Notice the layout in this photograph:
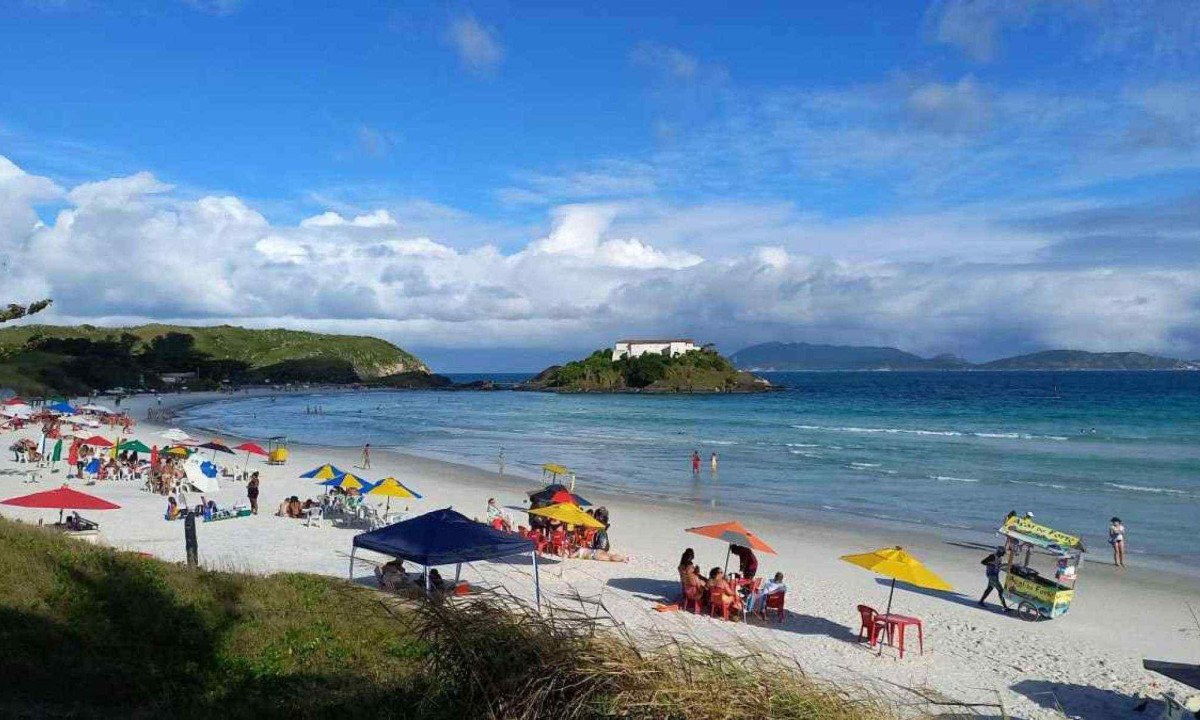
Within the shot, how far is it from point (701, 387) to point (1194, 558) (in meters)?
108

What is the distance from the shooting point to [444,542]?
1146 cm

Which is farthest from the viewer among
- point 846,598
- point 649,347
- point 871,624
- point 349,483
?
point 649,347

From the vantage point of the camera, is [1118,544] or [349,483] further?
[349,483]

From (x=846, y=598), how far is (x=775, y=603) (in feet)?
7.56

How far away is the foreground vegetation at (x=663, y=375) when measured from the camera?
Result: 127812 millimetres

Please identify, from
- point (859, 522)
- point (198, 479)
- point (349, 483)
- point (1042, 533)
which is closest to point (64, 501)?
point (349, 483)

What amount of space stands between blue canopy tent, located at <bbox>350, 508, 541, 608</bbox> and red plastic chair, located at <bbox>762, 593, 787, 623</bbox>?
4.08 meters

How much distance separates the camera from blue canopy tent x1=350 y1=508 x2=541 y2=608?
11.3m

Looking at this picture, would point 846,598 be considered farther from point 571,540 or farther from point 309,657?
point 309,657

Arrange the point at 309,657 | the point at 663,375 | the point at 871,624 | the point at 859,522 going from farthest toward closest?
1. the point at 663,375
2. the point at 859,522
3. the point at 871,624
4. the point at 309,657

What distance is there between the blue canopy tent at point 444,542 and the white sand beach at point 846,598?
163 centimetres

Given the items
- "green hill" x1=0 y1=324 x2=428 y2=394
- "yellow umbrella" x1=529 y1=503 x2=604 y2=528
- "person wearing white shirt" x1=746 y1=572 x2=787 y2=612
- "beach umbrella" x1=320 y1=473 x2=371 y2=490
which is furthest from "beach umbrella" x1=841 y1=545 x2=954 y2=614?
"green hill" x1=0 y1=324 x2=428 y2=394

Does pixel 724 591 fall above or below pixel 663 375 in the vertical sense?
below

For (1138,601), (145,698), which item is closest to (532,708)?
(145,698)
